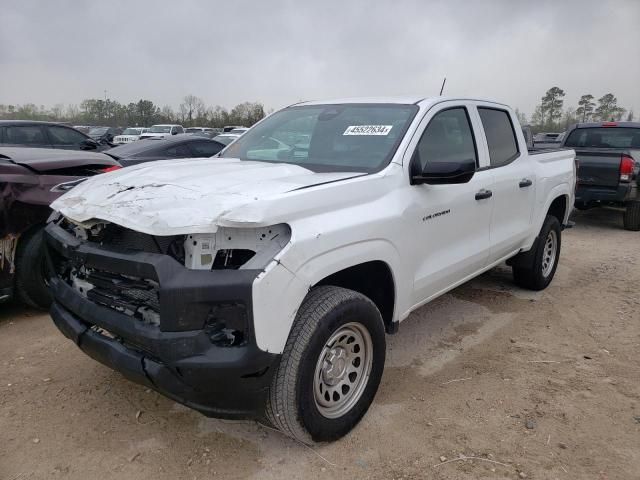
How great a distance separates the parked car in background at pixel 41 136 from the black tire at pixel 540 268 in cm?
832

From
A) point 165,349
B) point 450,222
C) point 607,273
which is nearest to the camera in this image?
point 165,349

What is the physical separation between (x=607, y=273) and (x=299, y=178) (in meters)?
5.06

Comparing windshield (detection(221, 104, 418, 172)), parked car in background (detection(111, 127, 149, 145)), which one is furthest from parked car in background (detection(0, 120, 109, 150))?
parked car in background (detection(111, 127, 149, 145))

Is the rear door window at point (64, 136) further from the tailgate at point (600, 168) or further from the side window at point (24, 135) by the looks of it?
the tailgate at point (600, 168)

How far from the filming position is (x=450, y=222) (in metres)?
3.60

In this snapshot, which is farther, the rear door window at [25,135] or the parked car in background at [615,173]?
the rear door window at [25,135]

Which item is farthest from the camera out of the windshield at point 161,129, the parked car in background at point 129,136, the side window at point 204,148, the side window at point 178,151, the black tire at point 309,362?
the windshield at point 161,129

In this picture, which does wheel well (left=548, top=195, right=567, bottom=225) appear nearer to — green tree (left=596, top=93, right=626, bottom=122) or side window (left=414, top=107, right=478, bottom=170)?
side window (left=414, top=107, right=478, bottom=170)

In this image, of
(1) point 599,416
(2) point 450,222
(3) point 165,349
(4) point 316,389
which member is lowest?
(1) point 599,416

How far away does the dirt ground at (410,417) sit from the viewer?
2.71m

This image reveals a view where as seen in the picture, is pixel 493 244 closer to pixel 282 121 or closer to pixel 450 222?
pixel 450 222

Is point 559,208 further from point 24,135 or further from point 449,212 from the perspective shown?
point 24,135

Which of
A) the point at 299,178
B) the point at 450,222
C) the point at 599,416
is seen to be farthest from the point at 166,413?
the point at 599,416

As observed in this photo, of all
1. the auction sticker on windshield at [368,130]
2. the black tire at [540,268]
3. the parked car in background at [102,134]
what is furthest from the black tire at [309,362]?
the parked car in background at [102,134]
